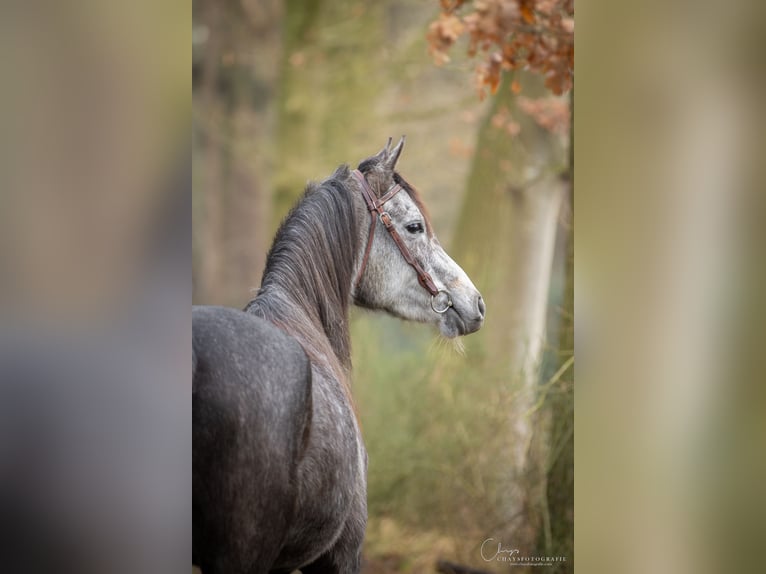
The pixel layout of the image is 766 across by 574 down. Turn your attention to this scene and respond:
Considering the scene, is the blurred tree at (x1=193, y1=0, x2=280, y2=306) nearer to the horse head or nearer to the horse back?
the horse head

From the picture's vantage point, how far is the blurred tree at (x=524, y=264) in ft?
12.4

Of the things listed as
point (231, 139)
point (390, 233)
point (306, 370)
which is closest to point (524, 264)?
point (231, 139)

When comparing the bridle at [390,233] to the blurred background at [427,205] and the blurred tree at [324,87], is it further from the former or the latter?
the blurred tree at [324,87]

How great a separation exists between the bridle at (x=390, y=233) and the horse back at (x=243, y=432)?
2.16ft

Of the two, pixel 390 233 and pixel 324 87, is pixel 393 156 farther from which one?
pixel 324 87

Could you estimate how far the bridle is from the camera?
8.16 feet

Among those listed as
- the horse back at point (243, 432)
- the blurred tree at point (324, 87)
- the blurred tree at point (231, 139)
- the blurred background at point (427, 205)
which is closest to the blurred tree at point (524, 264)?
the blurred background at point (427, 205)

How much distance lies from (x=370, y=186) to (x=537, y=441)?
2.15m

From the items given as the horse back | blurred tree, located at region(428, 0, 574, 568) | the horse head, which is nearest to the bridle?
the horse head

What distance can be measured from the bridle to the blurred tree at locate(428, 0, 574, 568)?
1.27 m
